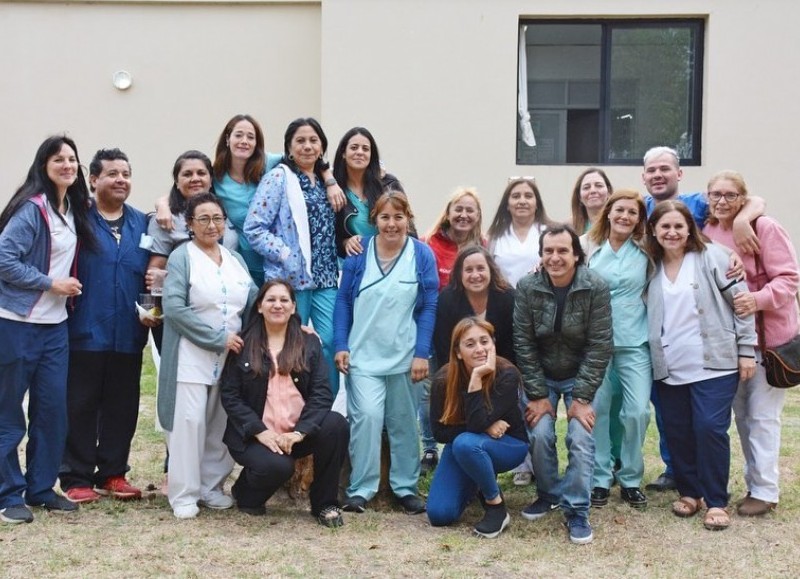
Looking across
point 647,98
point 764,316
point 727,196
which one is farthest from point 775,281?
point 647,98

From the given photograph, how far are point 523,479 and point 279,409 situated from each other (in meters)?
1.77

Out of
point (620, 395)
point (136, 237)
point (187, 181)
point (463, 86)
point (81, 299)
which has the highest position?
point (463, 86)

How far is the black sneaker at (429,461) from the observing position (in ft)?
20.4

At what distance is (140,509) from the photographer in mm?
5145

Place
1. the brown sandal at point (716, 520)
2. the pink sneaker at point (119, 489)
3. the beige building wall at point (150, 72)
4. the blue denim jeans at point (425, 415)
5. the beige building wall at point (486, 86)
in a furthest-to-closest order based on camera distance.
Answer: the beige building wall at point (150, 72), the beige building wall at point (486, 86), the blue denim jeans at point (425, 415), the pink sneaker at point (119, 489), the brown sandal at point (716, 520)

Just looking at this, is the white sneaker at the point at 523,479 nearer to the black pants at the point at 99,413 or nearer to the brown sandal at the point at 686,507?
the brown sandal at the point at 686,507

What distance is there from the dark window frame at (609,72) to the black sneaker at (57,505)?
5684 mm

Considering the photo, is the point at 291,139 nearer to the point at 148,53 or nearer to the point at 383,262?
the point at 383,262

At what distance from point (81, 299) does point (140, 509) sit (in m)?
1.21

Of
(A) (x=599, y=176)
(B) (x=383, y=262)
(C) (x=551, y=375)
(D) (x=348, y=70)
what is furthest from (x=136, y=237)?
(D) (x=348, y=70)

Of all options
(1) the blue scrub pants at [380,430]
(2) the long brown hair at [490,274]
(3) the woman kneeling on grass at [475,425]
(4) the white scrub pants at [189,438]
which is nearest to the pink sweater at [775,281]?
(2) the long brown hair at [490,274]

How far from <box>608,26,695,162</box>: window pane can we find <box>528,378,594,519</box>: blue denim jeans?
194 inches

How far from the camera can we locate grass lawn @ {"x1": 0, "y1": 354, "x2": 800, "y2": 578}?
4270 mm

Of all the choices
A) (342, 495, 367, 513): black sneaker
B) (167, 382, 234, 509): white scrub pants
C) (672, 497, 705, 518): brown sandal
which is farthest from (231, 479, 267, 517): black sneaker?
(672, 497, 705, 518): brown sandal
